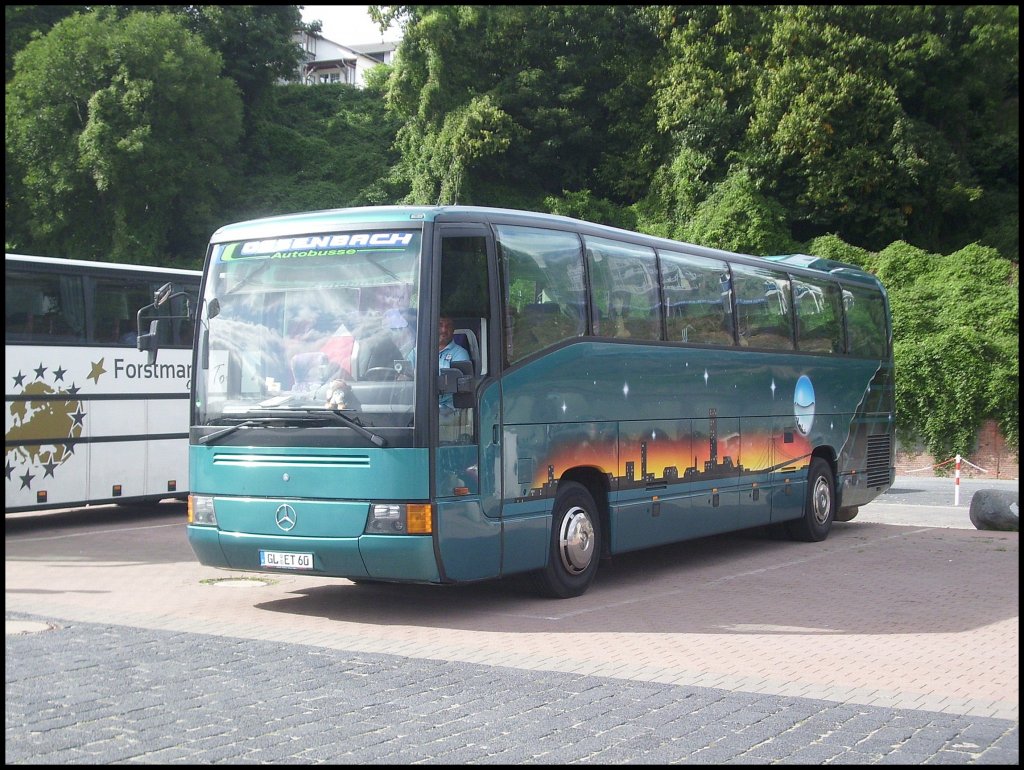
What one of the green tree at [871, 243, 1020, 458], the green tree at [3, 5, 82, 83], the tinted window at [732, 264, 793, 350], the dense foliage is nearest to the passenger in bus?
the tinted window at [732, 264, 793, 350]

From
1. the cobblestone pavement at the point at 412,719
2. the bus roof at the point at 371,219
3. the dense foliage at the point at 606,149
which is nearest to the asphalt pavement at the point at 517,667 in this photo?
the cobblestone pavement at the point at 412,719

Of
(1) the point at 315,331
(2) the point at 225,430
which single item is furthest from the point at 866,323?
(2) the point at 225,430

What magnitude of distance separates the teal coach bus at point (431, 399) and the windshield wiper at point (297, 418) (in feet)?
0.06

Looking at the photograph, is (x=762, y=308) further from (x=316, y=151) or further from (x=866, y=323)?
(x=316, y=151)

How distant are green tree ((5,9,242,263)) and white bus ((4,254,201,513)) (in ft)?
95.3

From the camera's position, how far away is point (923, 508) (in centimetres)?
2122

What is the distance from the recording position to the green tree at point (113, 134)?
1788 inches

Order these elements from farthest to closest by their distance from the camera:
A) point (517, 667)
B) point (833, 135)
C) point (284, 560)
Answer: point (833, 135), point (284, 560), point (517, 667)

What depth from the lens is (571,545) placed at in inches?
444

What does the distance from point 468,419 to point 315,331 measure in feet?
4.77

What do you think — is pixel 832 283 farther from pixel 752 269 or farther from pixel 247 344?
pixel 247 344

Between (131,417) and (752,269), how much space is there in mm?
8981

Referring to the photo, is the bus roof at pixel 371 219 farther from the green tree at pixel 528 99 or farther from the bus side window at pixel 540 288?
the green tree at pixel 528 99

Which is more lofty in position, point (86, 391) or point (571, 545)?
point (86, 391)
